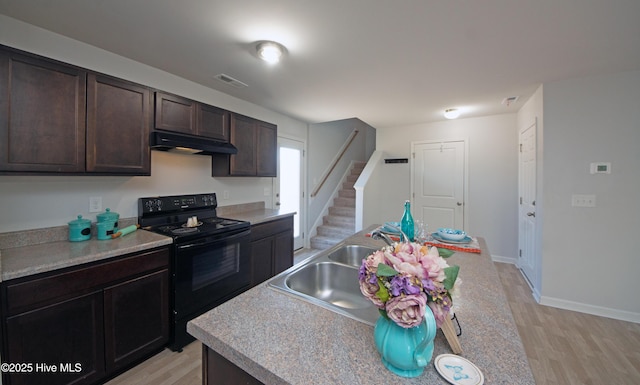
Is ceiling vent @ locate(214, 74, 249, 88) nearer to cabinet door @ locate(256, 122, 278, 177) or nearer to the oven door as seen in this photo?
cabinet door @ locate(256, 122, 278, 177)

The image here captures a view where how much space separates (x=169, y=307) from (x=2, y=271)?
3.07 ft

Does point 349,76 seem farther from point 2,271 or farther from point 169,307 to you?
point 2,271

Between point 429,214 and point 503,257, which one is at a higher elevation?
point 429,214

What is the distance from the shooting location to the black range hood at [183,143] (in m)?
2.07

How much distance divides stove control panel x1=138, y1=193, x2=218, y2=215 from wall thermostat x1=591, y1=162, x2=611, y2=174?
401cm

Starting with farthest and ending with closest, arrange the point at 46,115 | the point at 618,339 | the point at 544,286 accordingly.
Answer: the point at 544,286 < the point at 618,339 < the point at 46,115

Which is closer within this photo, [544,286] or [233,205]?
[544,286]

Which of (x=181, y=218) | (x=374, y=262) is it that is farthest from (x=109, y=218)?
(x=374, y=262)

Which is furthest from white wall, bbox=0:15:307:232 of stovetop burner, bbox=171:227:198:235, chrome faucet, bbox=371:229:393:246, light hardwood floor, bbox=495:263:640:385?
light hardwood floor, bbox=495:263:640:385

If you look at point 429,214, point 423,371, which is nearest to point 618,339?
point 429,214

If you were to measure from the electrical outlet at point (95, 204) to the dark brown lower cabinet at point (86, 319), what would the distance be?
0.68 meters

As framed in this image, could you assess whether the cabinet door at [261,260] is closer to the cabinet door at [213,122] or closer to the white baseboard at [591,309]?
the cabinet door at [213,122]

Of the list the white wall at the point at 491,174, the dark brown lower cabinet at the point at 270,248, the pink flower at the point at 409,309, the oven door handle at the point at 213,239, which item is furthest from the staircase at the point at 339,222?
the pink flower at the point at 409,309

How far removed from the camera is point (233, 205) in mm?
3189
